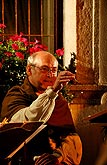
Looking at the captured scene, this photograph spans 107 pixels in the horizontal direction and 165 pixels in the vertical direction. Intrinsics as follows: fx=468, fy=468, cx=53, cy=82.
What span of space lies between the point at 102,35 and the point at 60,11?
2.99 feet

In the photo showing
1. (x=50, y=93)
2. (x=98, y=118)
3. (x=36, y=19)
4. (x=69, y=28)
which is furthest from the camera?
(x=36, y=19)

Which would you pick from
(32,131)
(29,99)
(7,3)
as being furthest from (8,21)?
(32,131)

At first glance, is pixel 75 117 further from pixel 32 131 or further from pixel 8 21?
pixel 32 131

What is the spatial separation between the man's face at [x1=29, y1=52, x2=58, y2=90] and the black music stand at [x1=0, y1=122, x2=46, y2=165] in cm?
125

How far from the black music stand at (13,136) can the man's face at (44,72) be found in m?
1.25

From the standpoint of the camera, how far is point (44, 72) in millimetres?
5578

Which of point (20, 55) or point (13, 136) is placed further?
point (20, 55)

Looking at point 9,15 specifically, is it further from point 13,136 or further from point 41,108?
point 13,136

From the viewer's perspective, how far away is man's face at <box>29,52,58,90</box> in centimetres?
555

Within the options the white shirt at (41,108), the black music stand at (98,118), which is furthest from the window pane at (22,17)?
the black music stand at (98,118)

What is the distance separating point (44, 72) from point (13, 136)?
1.65 metres

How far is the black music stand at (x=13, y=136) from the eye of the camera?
13.2 feet

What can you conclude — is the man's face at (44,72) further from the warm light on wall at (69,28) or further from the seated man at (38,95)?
the warm light on wall at (69,28)

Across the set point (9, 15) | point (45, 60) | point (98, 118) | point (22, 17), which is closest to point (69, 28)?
point (22, 17)
